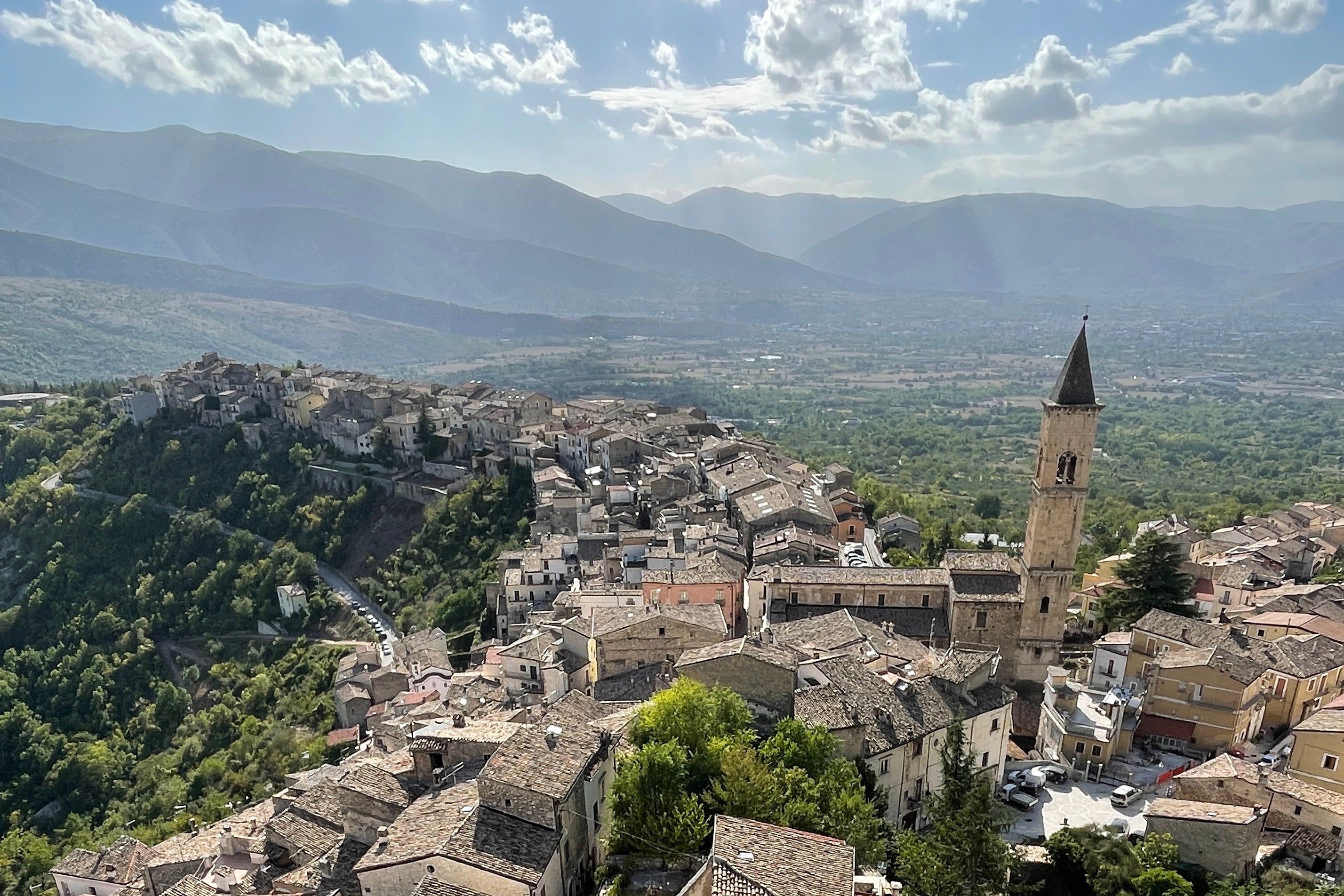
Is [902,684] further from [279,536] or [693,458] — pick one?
[279,536]

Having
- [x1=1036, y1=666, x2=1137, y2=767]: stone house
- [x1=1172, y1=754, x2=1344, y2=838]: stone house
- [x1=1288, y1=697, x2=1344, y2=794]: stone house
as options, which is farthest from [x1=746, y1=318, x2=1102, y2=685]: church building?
[x1=1172, y1=754, x2=1344, y2=838]: stone house

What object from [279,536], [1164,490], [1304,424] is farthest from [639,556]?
[1304,424]

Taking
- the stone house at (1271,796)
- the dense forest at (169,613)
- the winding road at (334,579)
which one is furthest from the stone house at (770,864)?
the winding road at (334,579)

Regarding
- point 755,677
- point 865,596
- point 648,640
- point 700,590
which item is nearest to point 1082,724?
point 865,596

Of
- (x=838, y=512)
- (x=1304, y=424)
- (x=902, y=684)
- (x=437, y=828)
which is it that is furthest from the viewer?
(x=1304, y=424)

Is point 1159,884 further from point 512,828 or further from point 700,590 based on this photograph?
point 700,590

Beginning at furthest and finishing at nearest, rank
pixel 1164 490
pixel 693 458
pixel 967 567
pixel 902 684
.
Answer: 1. pixel 1164 490
2. pixel 693 458
3. pixel 967 567
4. pixel 902 684
